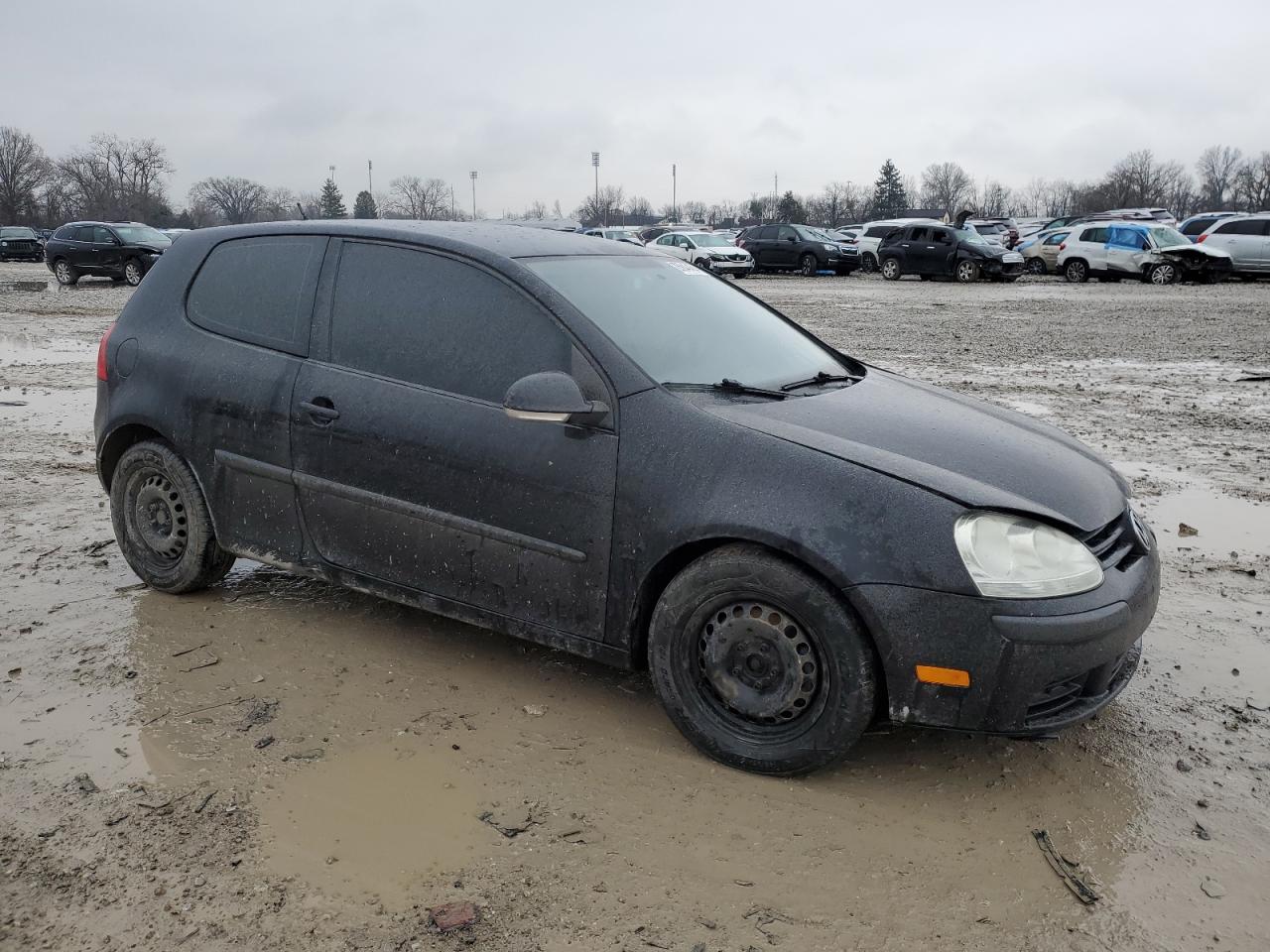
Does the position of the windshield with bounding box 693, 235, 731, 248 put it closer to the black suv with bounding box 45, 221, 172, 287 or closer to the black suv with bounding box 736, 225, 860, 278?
the black suv with bounding box 736, 225, 860, 278

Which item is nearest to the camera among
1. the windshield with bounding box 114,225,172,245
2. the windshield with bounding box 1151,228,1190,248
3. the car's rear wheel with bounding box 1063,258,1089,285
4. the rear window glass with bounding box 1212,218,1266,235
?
the windshield with bounding box 114,225,172,245

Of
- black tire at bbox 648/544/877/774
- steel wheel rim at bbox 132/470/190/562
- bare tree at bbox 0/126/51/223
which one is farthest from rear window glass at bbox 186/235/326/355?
bare tree at bbox 0/126/51/223

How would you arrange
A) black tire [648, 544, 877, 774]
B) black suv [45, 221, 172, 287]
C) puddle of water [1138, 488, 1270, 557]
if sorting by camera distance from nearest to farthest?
black tire [648, 544, 877, 774] < puddle of water [1138, 488, 1270, 557] < black suv [45, 221, 172, 287]

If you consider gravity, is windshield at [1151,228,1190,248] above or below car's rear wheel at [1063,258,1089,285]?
above

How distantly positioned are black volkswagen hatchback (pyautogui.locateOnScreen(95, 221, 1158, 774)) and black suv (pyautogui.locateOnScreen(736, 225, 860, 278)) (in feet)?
95.2

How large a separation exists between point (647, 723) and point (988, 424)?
1586 mm

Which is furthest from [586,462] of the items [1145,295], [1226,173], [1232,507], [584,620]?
[1226,173]

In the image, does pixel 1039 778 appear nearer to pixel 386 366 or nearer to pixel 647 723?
pixel 647 723

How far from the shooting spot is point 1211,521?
5.77 metres

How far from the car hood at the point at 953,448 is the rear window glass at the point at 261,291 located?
Result: 180cm

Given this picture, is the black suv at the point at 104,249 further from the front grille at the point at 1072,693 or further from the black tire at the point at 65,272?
the front grille at the point at 1072,693

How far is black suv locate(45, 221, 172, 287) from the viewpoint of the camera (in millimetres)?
24922

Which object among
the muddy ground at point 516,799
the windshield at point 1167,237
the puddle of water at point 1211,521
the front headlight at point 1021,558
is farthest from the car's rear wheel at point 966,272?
the front headlight at point 1021,558

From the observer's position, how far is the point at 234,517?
13.8 feet
